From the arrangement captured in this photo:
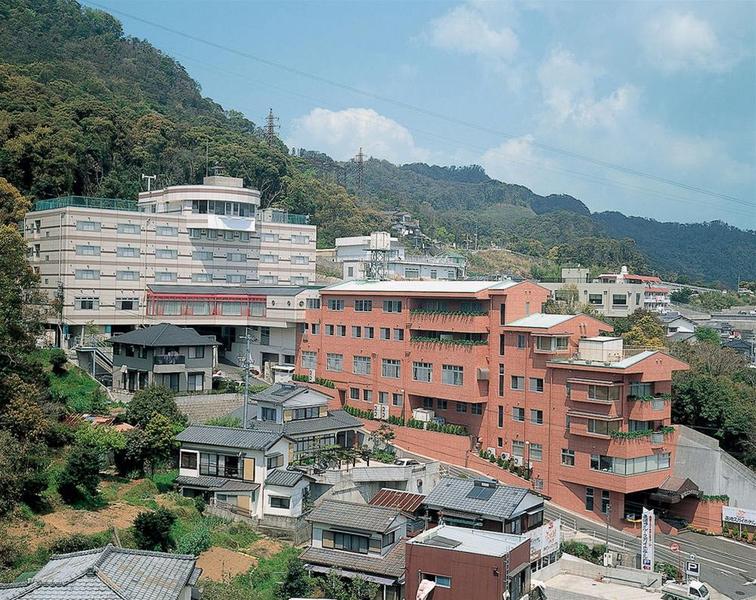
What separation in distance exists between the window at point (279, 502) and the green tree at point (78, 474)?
6103 millimetres

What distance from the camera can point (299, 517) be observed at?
91.2ft

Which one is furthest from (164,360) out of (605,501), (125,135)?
(125,135)

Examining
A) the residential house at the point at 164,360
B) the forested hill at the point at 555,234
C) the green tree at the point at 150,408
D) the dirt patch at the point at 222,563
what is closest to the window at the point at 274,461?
the dirt patch at the point at 222,563

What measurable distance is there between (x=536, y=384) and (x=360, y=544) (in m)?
13.9

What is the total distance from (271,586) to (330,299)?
23.4 metres

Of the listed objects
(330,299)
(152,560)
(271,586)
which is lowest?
(271,586)

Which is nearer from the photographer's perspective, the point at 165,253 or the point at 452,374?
the point at 452,374

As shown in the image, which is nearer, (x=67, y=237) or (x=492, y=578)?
(x=492, y=578)

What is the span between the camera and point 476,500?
25500 millimetres

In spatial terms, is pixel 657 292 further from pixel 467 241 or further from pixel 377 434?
pixel 377 434

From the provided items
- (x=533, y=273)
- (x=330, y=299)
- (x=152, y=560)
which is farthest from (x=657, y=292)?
(x=152, y=560)

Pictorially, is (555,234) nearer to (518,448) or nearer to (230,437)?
(518,448)

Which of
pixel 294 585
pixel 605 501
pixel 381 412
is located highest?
pixel 381 412

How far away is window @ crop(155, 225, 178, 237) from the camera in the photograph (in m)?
47.9
